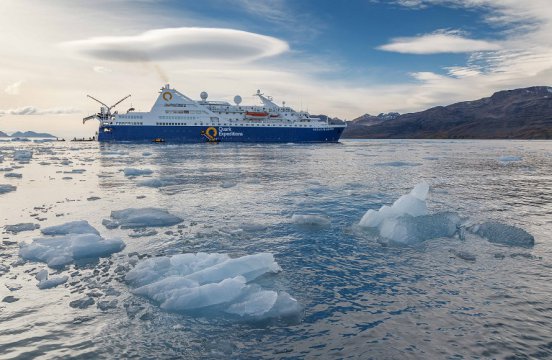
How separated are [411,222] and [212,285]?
5.27m

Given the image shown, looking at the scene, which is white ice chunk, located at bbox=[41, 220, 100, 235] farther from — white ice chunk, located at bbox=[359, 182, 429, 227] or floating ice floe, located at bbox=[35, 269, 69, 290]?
white ice chunk, located at bbox=[359, 182, 429, 227]

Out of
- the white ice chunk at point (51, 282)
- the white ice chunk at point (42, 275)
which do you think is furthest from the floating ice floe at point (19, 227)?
the white ice chunk at point (51, 282)

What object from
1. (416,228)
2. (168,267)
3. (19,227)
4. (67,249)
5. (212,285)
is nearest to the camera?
(212,285)

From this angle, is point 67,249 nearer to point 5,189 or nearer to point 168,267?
point 168,267

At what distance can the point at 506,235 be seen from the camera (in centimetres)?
803

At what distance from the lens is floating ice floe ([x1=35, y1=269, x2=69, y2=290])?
571 centimetres

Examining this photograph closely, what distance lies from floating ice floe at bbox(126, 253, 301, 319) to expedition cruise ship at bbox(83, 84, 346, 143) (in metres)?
75.0

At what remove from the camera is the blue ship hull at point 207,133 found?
8019 cm

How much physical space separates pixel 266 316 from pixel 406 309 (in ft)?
6.45

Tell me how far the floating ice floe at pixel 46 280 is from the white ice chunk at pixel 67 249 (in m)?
0.67

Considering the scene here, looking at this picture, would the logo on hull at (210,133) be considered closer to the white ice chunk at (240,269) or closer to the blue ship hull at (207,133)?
the blue ship hull at (207,133)

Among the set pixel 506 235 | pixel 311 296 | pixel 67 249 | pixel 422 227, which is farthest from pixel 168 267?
pixel 506 235

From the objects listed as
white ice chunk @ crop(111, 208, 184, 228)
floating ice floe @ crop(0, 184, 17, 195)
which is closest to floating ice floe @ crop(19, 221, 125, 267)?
white ice chunk @ crop(111, 208, 184, 228)

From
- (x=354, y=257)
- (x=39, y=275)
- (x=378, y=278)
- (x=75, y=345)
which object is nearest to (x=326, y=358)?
(x=378, y=278)
